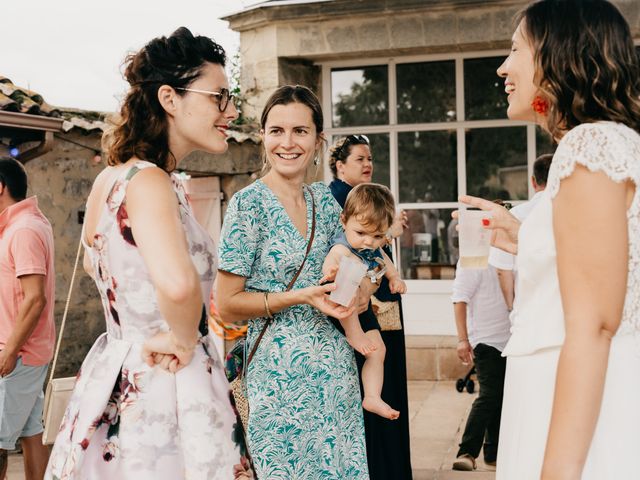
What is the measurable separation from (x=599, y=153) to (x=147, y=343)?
4.07ft

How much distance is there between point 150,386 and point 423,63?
857 centimetres

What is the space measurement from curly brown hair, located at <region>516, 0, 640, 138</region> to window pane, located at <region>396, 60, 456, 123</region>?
8.47 m

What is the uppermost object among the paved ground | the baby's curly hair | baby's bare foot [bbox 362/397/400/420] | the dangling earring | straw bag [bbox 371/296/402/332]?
the dangling earring

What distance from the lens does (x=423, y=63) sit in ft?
34.4

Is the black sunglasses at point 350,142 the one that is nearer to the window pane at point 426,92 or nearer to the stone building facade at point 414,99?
the stone building facade at point 414,99

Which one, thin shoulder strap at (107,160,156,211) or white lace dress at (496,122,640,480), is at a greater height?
thin shoulder strap at (107,160,156,211)

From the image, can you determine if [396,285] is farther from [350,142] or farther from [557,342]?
[350,142]

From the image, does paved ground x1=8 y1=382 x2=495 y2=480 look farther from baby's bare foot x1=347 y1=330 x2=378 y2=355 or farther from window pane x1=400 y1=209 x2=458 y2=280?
baby's bare foot x1=347 y1=330 x2=378 y2=355

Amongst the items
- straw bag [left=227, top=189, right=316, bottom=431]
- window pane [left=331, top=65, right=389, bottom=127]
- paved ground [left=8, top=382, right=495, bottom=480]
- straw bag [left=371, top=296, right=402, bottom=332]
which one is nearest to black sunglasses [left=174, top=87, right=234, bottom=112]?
straw bag [left=227, top=189, right=316, bottom=431]

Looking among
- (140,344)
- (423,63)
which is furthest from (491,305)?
(423,63)

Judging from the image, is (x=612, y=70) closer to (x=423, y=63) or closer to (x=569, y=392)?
(x=569, y=392)

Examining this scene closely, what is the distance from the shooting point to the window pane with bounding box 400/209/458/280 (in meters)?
10.5

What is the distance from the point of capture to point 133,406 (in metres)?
2.40

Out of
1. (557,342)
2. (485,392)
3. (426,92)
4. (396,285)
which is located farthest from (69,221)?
(557,342)
